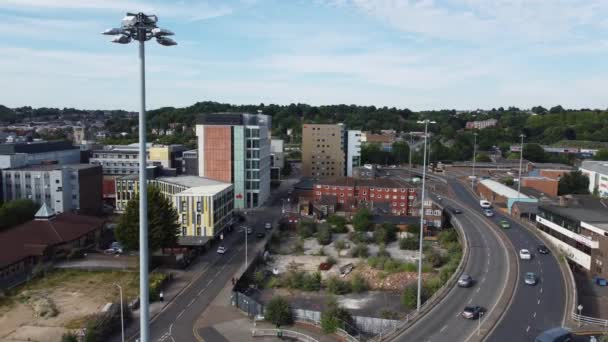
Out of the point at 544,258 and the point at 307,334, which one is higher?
the point at 544,258

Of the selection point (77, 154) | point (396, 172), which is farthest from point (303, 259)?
point (396, 172)

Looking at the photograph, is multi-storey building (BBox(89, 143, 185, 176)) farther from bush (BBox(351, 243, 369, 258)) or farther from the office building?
the office building

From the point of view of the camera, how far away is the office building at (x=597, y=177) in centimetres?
7381

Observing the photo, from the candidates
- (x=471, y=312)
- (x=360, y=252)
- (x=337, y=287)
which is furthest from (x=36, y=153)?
(x=471, y=312)

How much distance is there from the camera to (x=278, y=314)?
103 ft

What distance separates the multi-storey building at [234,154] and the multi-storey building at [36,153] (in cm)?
2222

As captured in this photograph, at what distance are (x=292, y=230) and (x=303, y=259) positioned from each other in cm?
1146

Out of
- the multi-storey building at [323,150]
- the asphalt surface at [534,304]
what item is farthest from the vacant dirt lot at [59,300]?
the multi-storey building at [323,150]

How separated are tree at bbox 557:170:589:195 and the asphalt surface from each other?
124 feet

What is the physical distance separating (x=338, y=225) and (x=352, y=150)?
40916mm

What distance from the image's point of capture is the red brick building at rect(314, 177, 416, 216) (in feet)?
206

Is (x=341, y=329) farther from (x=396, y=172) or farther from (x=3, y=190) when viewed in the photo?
(x=396, y=172)

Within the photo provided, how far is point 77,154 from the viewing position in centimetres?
7969

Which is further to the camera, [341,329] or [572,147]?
[572,147]
